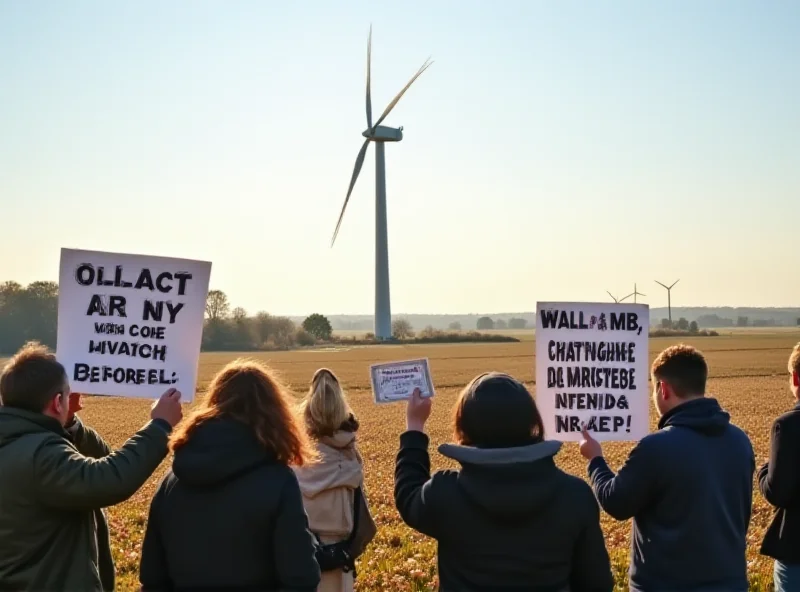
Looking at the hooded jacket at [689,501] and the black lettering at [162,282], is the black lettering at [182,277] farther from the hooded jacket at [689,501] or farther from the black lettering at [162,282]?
the hooded jacket at [689,501]

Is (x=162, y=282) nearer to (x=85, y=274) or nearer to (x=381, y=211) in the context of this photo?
(x=85, y=274)

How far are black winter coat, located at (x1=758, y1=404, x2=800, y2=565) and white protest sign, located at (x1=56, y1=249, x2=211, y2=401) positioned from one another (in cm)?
327

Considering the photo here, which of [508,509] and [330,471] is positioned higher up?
[508,509]

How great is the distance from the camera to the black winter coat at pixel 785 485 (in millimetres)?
4164

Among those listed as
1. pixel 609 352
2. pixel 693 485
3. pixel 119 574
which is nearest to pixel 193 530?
pixel 693 485

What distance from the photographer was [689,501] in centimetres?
384

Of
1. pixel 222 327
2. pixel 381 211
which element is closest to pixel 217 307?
pixel 222 327

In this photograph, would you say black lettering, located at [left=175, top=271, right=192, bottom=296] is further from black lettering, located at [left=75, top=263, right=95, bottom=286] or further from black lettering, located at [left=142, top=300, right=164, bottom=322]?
black lettering, located at [left=75, top=263, right=95, bottom=286]

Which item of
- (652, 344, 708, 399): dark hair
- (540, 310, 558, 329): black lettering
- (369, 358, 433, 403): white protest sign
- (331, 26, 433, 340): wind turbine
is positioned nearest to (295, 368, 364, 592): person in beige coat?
(369, 358, 433, 403): white protest sign

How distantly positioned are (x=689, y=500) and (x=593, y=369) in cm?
154

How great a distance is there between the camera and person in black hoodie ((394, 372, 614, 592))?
120 inches

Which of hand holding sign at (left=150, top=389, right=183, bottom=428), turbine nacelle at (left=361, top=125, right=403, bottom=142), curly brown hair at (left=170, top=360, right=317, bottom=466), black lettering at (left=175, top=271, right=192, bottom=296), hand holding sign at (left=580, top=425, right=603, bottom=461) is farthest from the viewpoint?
turbine nacelle at (left=361, top=125, right=403, bottom=142)

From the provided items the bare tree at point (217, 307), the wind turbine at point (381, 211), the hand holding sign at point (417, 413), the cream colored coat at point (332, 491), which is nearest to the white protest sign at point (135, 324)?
the cream colored coat at point (332, 491)

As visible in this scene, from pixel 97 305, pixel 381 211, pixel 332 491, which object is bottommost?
pixel 332 491
